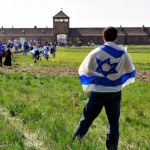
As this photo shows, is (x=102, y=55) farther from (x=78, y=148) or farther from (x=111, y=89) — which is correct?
(x=78, y=148)

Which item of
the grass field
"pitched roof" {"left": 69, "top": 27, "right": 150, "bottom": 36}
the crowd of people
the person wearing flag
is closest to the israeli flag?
the person wearing flag

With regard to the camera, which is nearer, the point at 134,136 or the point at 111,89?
the point at 111,89

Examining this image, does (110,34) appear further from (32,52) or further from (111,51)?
(32,52)

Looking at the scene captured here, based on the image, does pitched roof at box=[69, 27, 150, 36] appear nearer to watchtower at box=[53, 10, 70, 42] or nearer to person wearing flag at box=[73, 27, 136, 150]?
watchtower at box=[53, 10, 70, 42]

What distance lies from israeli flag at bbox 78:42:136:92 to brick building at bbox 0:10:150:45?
471 feet

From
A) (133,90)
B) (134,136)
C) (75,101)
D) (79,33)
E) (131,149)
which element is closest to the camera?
(131,149)

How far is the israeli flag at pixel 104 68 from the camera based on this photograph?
7.73 m

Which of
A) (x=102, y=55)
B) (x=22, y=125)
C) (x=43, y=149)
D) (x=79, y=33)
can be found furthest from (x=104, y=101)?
(x=79, y=33)

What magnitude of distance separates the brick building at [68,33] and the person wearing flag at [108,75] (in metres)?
144

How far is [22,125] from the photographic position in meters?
9.78

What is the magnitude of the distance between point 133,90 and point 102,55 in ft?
32.7

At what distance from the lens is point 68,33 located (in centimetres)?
15400

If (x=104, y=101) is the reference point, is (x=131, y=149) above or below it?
below

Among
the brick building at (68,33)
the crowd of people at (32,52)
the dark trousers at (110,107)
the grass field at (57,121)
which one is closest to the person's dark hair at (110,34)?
the dark trousers at (110,107)
